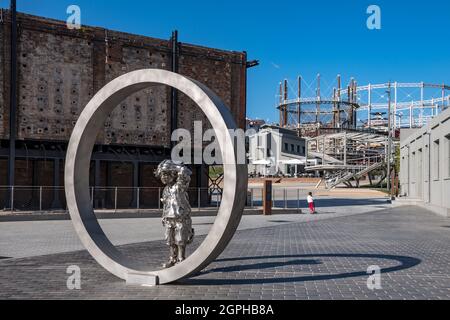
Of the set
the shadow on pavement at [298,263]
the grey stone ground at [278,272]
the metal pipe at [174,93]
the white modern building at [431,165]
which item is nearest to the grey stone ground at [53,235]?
the grey stone ground at [278,272]

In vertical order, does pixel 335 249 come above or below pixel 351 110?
below

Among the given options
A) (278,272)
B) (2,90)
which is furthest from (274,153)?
(278,272)

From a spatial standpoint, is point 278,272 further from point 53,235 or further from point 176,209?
point 53,235

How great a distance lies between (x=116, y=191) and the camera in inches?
1075

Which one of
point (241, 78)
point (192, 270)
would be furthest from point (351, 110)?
point (192, 270)

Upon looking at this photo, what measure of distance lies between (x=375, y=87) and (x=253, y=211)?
115470mm

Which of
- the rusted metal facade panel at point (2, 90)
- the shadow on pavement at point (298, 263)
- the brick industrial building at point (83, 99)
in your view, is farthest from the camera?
the brick industrial building at point (83, 99)

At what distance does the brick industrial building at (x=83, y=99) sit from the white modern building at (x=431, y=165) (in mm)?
12849

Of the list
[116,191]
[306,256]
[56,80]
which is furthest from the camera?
[56,80]

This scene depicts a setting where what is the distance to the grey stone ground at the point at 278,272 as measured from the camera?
8500mm

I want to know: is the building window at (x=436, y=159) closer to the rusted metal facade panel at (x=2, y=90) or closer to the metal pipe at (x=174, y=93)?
the metal pipe at (x=174, y=93)

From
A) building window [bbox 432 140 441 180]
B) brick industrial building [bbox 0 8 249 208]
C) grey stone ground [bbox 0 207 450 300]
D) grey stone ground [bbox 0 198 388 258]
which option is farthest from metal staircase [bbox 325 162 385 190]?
grey stone ground [bbox 0 207 450 300]

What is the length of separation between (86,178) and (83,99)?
21.1m
